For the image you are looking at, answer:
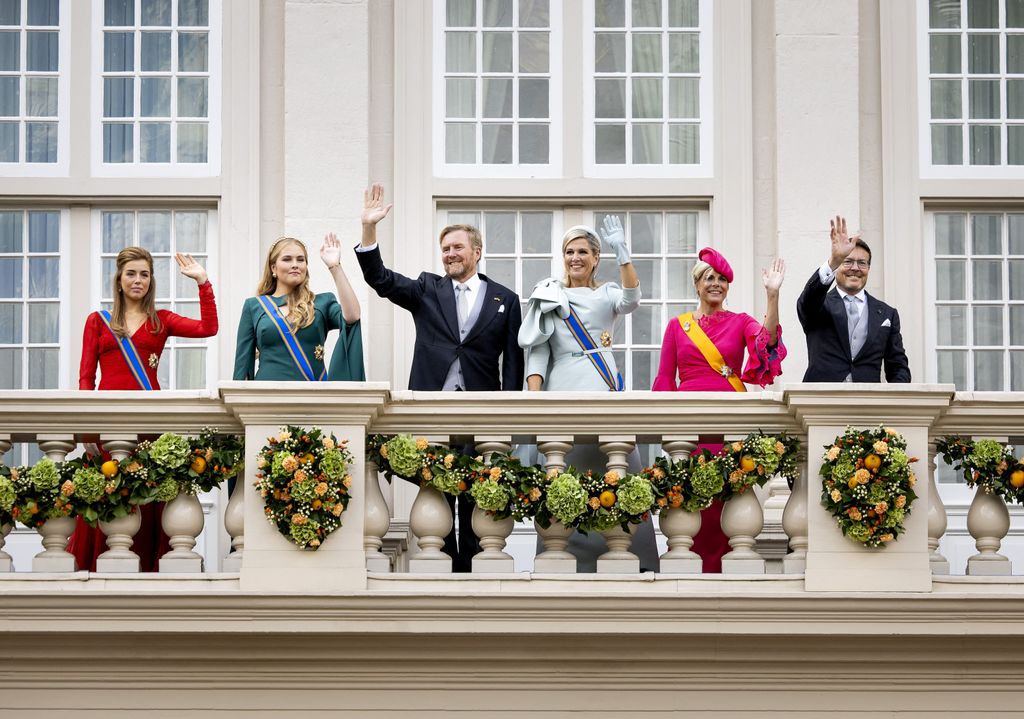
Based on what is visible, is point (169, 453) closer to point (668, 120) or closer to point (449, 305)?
point (449, 305)

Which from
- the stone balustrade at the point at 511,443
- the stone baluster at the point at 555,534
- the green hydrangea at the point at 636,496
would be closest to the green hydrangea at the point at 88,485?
the stone balustrade at the point at 511,443

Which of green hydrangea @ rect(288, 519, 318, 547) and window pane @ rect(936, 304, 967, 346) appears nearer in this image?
green hydrangea @ rect(288, 519, 318, 547)

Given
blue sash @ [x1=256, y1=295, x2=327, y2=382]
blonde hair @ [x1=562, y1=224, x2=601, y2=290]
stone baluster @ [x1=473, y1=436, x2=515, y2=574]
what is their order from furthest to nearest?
blonde hair @ [x1=562, y1=224, x2=601, y2=290] < blue sash @ [x1=256, y1=295, x2=327, y2=382] < stone baluster @ [x1=473, y1=436, x2=515, y2=574]

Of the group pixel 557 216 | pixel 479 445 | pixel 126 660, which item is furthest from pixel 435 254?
pixel 126 660

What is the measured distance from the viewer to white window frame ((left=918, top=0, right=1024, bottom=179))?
1295cm

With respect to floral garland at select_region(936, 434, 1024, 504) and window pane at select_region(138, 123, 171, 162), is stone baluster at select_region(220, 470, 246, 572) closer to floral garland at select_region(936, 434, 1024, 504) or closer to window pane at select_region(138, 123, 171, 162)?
floral garland at select_region(936, 434, 1024, 504)

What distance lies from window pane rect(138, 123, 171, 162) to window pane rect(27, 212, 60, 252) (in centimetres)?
70

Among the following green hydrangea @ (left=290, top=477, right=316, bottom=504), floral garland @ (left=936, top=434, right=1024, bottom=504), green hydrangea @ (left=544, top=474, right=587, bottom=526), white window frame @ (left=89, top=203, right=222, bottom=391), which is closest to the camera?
green hydrangea @ (left=290, top=477, right=316, bottom=504)

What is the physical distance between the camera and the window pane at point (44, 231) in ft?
42.4

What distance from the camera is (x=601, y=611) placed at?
9.64 meters

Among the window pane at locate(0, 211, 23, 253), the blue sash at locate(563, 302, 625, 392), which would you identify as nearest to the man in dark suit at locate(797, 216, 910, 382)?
the blue sash at locate(563, 302, 625, 392)

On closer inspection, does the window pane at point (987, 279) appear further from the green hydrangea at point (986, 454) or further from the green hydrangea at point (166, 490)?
the green hydrangea at point (166, 490)

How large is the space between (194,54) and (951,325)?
529cm

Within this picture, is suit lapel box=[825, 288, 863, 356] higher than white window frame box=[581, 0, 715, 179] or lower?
lower
